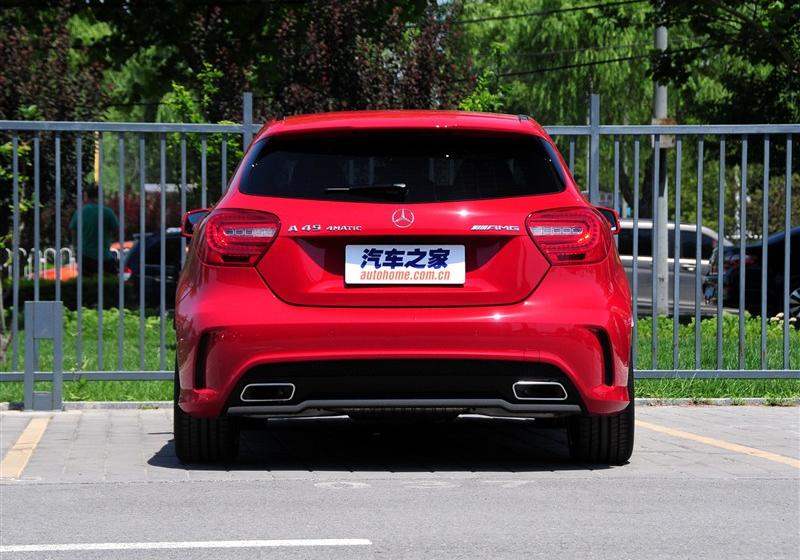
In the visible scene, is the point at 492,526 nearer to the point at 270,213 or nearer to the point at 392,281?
the point at 392,281

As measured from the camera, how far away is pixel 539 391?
22.0ft

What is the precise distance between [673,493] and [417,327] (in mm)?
1279

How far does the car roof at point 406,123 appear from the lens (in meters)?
6.89

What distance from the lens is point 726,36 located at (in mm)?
20672

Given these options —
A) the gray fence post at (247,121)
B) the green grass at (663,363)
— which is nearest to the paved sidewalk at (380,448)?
the green grass at (663,363)

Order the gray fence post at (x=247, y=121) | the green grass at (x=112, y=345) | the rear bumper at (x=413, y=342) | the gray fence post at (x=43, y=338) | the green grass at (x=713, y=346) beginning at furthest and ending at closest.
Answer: the green grass at (x=112, y=345)
the green grass at (x=713, y=346)
the gray fence post at (x=247, y=121)
the gray fence post at (x=43, y=338)
the rear bumper at (x=413, y=342)

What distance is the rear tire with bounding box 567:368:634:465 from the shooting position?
23.7 feet

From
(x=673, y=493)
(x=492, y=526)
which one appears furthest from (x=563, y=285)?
(x=492, y=526)

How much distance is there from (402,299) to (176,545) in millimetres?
1836

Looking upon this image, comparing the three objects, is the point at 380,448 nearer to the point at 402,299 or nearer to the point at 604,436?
the point at 604,436

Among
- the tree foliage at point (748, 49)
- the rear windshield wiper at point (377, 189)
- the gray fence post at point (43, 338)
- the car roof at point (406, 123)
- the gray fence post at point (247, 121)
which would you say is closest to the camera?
the rear windshield wiper at point (377, 189)

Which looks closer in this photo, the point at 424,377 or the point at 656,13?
the point at 424,377

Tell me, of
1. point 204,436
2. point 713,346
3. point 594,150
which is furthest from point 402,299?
point 713,346

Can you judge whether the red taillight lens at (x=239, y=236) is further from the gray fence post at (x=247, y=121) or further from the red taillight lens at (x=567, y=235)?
the gray fence post at (x=247, y=121)
